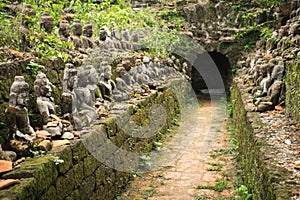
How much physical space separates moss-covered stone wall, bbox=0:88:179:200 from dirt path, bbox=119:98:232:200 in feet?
1.29

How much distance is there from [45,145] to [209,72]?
50.6 feet

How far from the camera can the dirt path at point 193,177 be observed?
554cm

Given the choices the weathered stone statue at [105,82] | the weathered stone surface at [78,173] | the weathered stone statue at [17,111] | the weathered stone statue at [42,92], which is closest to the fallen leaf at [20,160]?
the weathered stone statue at [17,111]

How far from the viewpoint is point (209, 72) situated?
18.4m

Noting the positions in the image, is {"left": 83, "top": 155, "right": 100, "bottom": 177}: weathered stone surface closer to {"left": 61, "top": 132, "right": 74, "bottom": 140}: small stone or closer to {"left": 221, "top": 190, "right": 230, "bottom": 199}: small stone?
{"left": 61, "top": 132, "right": 74, "bottom": 140}: small stone

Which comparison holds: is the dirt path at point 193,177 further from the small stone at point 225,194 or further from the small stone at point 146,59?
the small stone at point 146,59

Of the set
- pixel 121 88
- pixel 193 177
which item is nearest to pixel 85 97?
pixel 121 88

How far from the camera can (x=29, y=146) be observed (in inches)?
140

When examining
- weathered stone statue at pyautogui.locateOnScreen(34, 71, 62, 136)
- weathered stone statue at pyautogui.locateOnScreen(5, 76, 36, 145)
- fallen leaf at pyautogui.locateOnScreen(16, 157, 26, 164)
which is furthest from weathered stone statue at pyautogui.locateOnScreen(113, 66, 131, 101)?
fallen leaf at pyautogui.locateOnScreen(16, 157, 26, 164)

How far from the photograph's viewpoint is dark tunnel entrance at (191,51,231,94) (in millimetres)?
16914

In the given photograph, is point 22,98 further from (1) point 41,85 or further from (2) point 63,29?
(2) point 63,29

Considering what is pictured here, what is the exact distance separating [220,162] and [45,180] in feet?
15.0

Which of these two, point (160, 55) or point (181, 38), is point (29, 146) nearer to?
point (160, 55)

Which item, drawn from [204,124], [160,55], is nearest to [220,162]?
[204,124]
